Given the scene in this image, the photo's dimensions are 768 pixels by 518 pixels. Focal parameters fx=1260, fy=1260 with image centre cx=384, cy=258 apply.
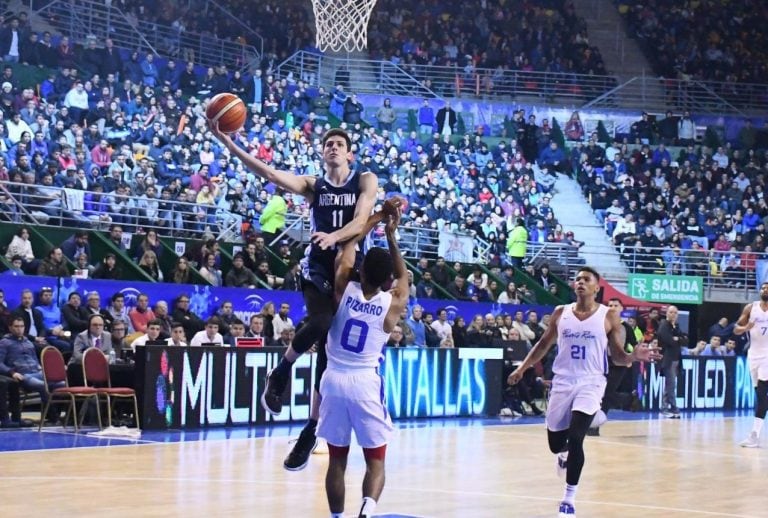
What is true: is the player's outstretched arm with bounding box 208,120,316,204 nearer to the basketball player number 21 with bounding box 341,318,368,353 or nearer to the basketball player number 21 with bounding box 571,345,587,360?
the basketball player number 21 with bounding box 341,318,368,353

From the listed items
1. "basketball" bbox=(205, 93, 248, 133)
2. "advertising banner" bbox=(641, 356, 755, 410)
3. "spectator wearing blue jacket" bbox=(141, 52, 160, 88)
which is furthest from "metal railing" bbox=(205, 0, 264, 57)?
"basketball" bbox=(205, 93, 248, 133)

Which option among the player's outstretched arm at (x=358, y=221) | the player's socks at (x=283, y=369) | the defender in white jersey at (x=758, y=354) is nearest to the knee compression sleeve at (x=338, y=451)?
the player's socks at (x=283, y=369)

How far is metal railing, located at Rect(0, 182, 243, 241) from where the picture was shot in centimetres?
2147

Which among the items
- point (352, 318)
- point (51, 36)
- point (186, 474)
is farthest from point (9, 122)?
point (352, 318)

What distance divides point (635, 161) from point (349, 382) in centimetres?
2937

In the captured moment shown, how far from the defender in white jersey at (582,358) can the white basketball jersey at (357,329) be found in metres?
2.87

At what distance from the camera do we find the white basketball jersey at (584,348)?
10633 millimetres

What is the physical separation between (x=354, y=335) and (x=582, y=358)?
10.6 ft

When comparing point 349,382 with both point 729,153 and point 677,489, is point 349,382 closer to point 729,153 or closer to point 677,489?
point 677,489

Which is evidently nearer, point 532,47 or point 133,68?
point 133,68

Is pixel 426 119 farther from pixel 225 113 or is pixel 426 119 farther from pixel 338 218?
pixel 225 113

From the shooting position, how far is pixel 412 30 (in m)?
39.4

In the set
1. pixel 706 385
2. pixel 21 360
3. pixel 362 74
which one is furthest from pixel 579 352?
pixel 362 74

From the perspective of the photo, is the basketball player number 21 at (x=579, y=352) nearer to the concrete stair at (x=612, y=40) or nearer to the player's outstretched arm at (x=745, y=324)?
the player's outstretched arm at (x=745, y=324)
